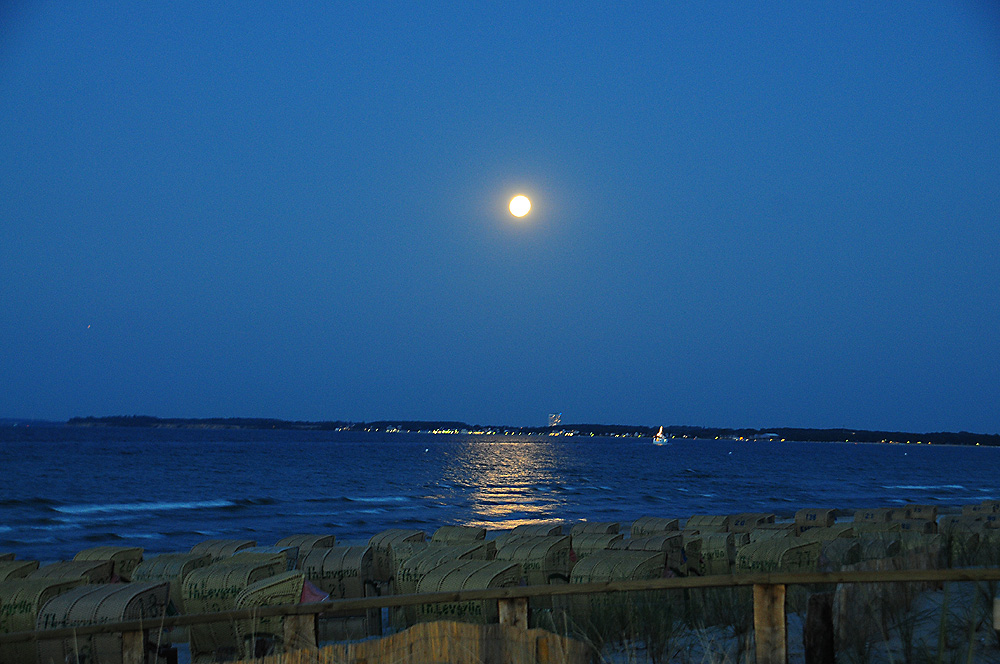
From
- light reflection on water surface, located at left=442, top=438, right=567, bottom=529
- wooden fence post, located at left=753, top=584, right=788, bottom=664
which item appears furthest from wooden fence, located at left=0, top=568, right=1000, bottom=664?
light reflection on water surface, located at left=442, top=438, right=567, bottom=529

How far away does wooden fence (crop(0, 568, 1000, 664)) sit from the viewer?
4.54 m

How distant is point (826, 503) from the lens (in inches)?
2149

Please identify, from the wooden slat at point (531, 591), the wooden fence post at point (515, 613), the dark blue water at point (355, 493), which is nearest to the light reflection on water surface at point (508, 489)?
the dark blue water at point (355, 493)

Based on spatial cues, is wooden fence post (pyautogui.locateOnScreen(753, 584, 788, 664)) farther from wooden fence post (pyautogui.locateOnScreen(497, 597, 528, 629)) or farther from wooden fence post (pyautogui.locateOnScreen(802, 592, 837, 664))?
wooden fence post (pyautogui.locateOnScreen(497, 597, 528, 629))

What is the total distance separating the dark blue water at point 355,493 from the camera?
39344mm

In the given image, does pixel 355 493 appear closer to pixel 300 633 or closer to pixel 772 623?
pixel 300 633

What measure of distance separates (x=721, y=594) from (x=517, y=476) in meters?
70.5

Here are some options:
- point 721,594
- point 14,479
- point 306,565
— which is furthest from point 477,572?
point 14,479

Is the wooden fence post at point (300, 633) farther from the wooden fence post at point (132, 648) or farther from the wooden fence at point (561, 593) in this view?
the wooden fence post at point (132, 648)

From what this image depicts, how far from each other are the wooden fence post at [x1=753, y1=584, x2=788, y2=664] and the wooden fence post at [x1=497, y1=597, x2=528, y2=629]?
1.50 metres

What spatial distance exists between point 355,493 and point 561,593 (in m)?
55.6

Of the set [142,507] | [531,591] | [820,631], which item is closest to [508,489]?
[142,507]

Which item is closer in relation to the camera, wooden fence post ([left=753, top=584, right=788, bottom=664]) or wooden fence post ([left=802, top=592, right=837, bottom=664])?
wooden fence post ([left=753, top=584, right=788, bottom=664])

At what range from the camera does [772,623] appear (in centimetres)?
495
